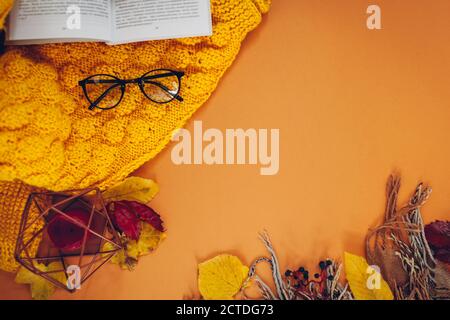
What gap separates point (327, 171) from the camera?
108cm

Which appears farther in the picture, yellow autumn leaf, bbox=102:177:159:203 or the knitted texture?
yellow autumn leaf, bbox=102:177:159:203

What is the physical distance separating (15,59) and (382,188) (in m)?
0.88

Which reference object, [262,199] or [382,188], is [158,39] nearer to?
[262,199]

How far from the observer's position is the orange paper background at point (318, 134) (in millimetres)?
1063

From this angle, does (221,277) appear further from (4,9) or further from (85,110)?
(4,9)

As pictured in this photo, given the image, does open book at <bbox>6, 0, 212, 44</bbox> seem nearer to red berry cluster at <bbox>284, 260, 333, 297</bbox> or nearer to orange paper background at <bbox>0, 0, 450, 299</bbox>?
orange paper background at <bbox>0, 0, 450, 299</bbox>

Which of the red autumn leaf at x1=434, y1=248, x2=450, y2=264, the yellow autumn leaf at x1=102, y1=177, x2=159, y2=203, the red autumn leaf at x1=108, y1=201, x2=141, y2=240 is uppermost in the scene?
the yellow autumn leaf at x1=102, y1=177, x2=159, y2=203

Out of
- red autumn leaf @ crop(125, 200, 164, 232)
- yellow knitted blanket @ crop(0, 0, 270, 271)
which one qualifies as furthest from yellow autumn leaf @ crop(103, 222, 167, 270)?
yellow knitted blanket @ crop(0, 0, 270, 271)

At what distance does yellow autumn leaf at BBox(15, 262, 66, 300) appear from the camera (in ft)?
3.30

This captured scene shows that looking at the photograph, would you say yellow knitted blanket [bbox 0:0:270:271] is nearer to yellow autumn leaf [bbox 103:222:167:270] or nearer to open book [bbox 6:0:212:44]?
open book [bbox 6:0:212:44]

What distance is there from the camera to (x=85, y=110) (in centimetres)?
102

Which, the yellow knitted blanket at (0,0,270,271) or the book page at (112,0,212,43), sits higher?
the book page at (112,0,212,43)

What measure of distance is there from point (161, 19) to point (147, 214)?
440mm

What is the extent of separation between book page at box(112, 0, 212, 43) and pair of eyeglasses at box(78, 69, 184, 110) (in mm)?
86
